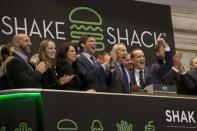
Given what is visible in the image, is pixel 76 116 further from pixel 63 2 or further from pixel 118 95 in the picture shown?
pixel 63 2

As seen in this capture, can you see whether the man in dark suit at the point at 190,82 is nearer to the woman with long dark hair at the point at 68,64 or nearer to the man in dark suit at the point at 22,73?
the woman with long dark hair at the point at 68,64

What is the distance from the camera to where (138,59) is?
8766 mm

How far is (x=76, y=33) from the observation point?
10.5m

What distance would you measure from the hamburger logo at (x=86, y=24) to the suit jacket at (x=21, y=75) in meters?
3.22

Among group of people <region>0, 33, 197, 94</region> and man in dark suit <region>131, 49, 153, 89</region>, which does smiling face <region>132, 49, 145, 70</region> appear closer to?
man in dark suit <region>131, 49, 153, 89</region>

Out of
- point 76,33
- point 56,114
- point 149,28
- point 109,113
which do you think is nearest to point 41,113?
point 56,114

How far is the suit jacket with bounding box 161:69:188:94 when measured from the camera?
28.4ft

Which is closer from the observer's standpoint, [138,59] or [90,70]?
[90,70]

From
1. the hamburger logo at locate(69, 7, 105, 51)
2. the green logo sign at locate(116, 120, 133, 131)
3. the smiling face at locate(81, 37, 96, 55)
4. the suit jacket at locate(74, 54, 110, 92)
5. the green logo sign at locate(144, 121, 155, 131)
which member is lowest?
the green logo sign at locate(144, 121, 155, 131)

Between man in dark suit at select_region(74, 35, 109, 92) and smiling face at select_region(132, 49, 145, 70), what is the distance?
0.91m

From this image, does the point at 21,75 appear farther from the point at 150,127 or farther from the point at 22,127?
the point at 150,127

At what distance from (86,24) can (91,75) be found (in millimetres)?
3198

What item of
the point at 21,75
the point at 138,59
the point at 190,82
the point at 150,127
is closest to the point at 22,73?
the point at 21,75

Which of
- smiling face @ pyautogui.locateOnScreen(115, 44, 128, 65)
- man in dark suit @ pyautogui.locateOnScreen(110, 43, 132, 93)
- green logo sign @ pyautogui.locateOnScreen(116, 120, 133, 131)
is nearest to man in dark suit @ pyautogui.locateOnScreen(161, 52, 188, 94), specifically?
man in dark suit @ pyautogui.locateOnScreen(110, 43, 132, 93)
